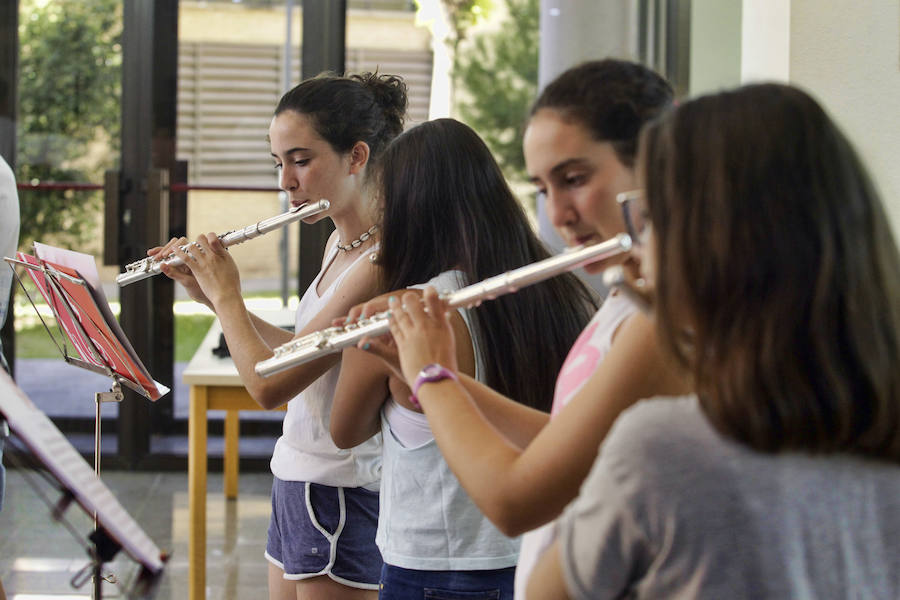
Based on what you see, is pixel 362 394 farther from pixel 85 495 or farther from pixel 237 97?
pixel 237 97

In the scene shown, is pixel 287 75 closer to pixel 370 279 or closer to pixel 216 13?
pixel 216 13

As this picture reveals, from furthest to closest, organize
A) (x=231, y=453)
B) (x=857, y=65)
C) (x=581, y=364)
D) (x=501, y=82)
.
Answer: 1. (x=501, y=82)
2. (x=231, y=453)
3. (x=857, y=65)
4. (x=581, y=364)

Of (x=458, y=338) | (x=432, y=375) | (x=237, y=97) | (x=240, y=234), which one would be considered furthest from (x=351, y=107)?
(x=237, y=97)

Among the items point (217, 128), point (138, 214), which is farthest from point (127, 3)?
point (138, 214)

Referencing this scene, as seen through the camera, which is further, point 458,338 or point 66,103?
point 66,103

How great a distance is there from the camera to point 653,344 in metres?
0.86

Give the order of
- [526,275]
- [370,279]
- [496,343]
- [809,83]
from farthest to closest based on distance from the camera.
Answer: [809,83] → [370,279] → [496,343] → [526,275]

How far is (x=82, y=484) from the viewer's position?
0.92 metres

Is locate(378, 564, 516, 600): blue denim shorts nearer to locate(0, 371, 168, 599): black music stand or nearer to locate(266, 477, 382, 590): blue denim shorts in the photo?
locate(266, 477, 382, 590): blue denim shorts

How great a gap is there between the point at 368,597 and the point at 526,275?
780 mm

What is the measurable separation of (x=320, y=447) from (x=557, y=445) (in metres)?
0.85

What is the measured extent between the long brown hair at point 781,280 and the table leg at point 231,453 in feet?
9.98

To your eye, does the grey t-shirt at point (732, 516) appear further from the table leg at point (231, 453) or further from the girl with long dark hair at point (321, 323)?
the table leg at point (231, 453)

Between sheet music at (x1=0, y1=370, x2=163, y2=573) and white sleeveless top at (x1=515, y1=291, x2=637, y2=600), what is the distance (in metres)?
0.36
